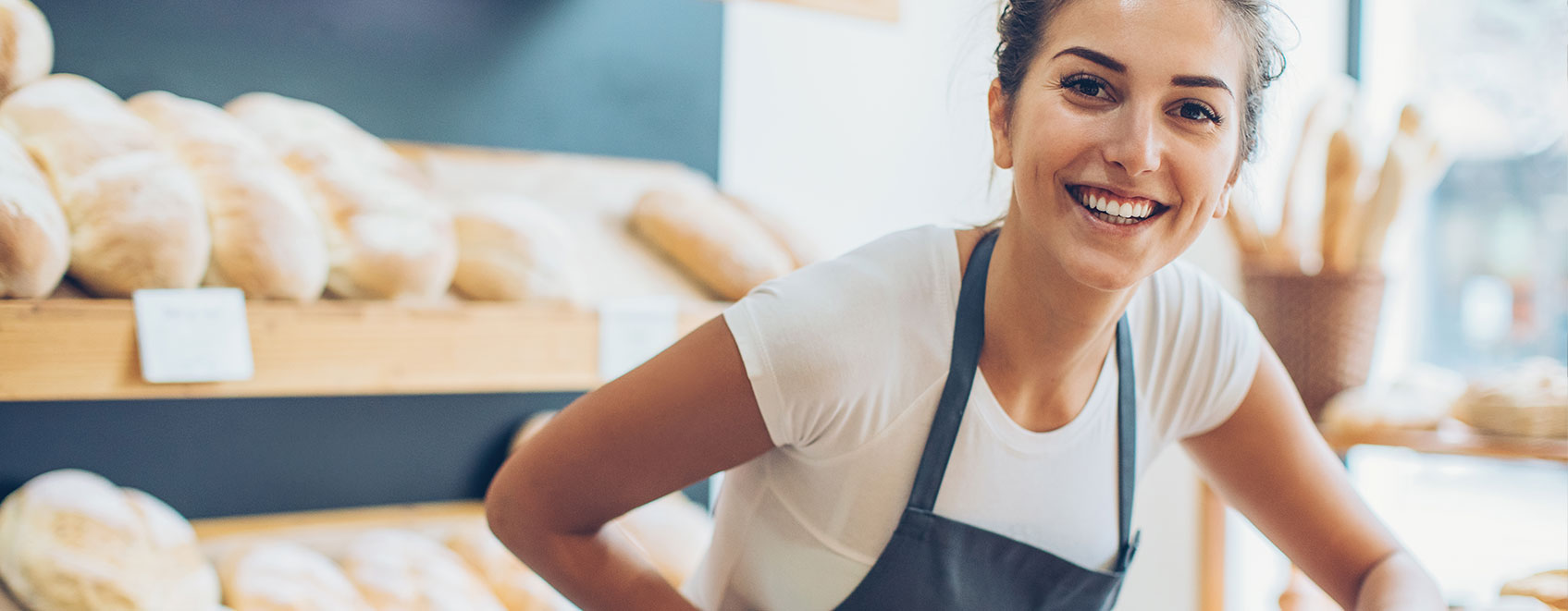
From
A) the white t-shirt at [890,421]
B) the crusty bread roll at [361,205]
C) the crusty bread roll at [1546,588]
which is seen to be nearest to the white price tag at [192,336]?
the crusty bread roll at [361,205]

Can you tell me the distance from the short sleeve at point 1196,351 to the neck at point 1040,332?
0.09 m

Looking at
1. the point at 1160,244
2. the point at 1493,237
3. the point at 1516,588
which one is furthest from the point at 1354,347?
the point at 1160,244

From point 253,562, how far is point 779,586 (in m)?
0.72

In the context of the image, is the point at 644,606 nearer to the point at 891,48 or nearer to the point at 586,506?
the point at 586,506

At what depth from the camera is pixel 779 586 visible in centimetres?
98

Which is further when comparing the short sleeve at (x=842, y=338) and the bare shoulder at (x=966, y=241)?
the bare shoulder at (x=966, y=241)

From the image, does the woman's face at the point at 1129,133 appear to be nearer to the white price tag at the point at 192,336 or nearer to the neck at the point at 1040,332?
the neck at the point at 1040,332

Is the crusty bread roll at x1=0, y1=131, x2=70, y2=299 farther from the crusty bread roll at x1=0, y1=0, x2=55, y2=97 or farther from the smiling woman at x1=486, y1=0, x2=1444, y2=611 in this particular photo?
the smiling woman at x1=486, y1=0, x2=1444, y2=611

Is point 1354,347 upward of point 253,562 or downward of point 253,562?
upward

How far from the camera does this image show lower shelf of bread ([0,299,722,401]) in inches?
36.7

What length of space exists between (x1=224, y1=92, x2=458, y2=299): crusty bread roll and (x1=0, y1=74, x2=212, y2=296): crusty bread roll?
15 centimetres

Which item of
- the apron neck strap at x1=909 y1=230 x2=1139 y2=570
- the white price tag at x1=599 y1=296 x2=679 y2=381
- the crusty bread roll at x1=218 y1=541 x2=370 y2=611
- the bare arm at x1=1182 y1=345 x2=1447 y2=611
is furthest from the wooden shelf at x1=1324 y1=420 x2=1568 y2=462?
the crusty bread roll at x1=218 y1=541 x2=370 y2=611

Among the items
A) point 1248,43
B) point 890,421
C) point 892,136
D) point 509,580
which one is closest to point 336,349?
point 509,580

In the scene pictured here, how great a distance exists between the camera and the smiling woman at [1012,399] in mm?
835
